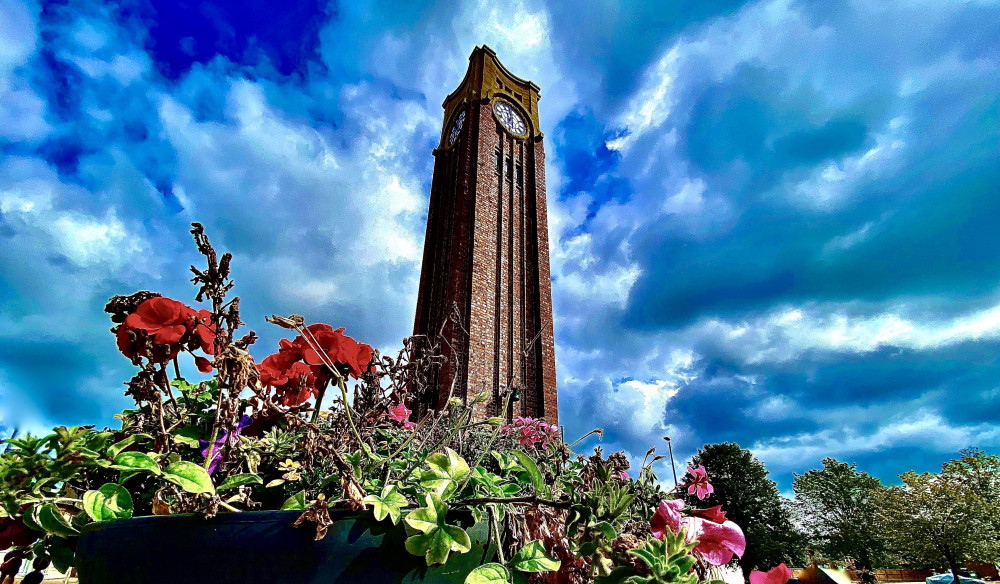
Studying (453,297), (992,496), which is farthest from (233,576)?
(992,496)

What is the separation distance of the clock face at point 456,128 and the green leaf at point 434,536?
15.3 metres

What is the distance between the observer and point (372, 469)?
871 mm

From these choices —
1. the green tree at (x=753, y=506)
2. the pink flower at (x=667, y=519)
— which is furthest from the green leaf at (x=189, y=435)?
the green tree at (x=753, y=506)

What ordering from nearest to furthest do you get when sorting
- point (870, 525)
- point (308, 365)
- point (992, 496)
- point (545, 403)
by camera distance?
point (308, 365) < point (545, 403) < point (992, 496) < point (870, 525)

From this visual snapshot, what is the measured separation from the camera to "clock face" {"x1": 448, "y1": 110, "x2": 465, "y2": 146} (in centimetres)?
1491

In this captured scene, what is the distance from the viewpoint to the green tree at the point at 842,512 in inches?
747

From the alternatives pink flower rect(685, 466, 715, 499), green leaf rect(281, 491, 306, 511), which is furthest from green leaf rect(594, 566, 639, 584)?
pink flower rect(685, 466, 715, 499)

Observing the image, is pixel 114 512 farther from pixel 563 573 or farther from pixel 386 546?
pixel 563 573

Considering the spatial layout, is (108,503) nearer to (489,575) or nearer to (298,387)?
(298,387)

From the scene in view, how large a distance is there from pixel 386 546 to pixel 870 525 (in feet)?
87.3

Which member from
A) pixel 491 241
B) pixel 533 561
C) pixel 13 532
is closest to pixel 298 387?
pixel 13 532

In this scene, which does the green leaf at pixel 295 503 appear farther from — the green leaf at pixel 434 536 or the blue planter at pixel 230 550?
the green leaf at pixel 434 536

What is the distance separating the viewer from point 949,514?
1528 centimetres

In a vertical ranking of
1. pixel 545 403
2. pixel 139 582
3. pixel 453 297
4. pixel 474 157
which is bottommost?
pixel 139 582
